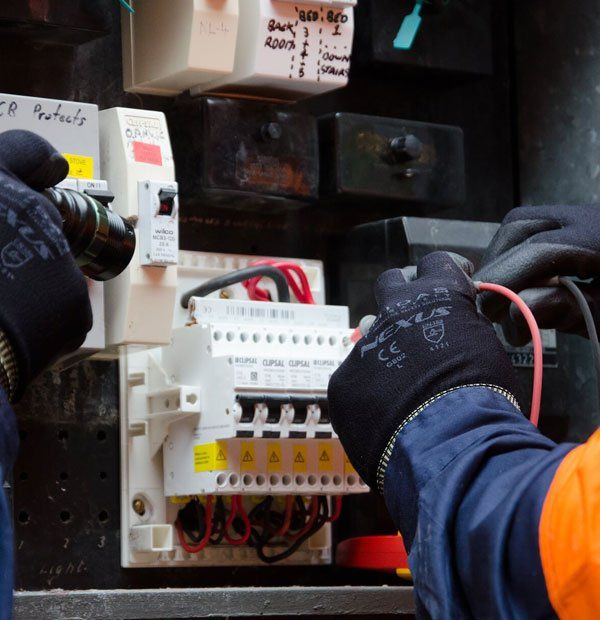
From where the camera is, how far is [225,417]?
1732 millimetres

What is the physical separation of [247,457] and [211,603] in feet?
0.95

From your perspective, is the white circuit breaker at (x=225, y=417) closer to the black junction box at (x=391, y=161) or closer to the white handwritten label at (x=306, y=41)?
the black junction box at (x=391, y=161)

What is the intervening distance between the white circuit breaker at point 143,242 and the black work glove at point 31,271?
1.27ft

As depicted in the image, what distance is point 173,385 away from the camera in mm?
1810

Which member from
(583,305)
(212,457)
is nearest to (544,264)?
(583,305)

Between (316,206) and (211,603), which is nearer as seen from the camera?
(211,603)

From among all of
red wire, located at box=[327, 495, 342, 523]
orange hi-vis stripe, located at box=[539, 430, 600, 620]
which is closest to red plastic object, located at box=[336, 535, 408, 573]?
red wire, located at box=[327, 495, 342, 523]

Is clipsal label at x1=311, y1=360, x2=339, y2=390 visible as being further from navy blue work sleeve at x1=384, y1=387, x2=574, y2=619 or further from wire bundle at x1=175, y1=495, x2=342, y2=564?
navy blue work sleeve at x1=384, y1=387, x2=574, y2=619

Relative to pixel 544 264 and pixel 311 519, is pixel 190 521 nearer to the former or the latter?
pixel 311 519

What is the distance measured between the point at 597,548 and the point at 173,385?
2.88 feet

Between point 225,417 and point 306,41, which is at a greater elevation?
point 306,41

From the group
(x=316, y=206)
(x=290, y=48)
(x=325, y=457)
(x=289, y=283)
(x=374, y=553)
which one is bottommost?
(x=374, y=553)

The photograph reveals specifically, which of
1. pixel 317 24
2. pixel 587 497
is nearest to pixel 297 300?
pixel 317 24

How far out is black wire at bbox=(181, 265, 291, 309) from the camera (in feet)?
6.15
